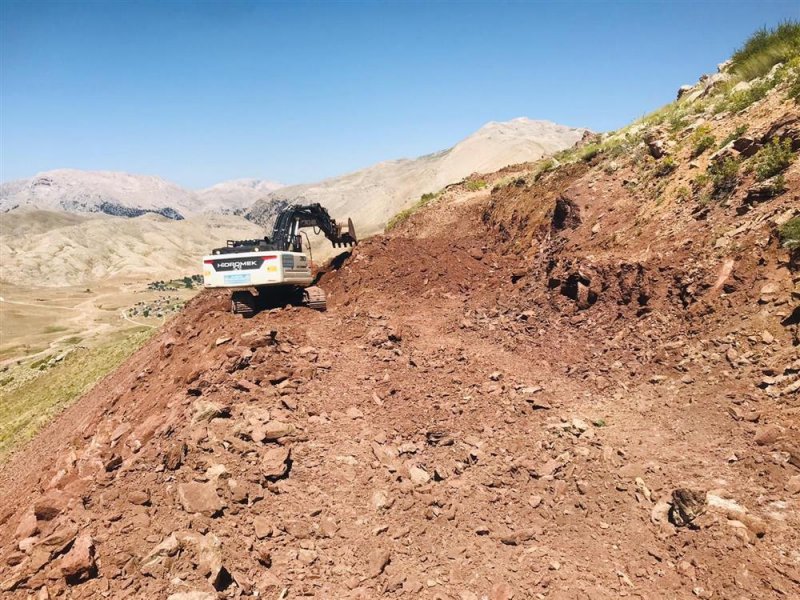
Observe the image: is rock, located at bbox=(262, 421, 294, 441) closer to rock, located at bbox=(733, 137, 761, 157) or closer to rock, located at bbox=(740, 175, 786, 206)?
rock, located at bbox=(740, 175, 786, 206)

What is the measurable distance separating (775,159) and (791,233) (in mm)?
2318

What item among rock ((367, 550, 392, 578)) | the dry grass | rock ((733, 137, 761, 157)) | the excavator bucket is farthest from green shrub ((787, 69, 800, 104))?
the dry grass

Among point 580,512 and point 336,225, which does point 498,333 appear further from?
point 336,225

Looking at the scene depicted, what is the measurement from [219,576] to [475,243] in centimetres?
1489

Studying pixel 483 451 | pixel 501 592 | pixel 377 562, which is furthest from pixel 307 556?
pixel 483 451

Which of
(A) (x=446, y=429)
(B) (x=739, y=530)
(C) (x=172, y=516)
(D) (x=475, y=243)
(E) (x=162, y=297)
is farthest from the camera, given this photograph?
(E) (x=162, y=297)

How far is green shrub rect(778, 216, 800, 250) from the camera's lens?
8.12 meters

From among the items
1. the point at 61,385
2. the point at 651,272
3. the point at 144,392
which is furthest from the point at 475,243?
the point at 61,385

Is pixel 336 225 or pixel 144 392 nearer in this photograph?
pixel 144 392

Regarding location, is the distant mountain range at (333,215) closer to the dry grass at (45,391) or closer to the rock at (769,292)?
the dry grass at (45,391)

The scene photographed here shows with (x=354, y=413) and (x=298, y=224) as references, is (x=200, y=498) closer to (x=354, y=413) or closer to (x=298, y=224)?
(x=354, y=413)

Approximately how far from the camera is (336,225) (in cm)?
2012

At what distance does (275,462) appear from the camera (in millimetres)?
7488

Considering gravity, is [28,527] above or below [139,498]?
below
